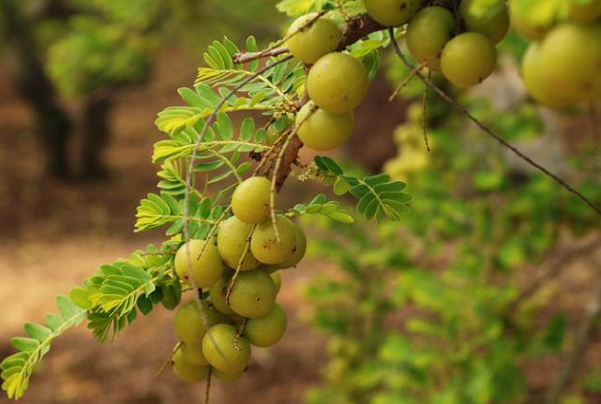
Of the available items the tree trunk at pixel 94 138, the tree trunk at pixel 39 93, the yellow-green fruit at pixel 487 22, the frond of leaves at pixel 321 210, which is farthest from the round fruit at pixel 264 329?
the tree trunk at pixel 94 138

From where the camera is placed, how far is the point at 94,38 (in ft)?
13.5

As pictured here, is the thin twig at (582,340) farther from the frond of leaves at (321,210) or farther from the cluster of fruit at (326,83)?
the cluster of fruit at (326,83)

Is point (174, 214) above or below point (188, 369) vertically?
above

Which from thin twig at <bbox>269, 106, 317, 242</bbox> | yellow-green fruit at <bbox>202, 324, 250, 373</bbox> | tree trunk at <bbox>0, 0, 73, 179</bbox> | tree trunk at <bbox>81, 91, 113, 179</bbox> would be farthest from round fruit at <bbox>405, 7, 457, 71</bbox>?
tree trunk at <bbox>81, 91, 113, 179</bbox>

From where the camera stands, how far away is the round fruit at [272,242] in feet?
2.08

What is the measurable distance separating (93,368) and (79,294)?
134 inches

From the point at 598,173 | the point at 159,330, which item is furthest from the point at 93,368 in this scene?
the point at 598,173

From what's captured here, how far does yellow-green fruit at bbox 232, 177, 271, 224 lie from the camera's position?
62cm

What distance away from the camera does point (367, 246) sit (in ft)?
9.13

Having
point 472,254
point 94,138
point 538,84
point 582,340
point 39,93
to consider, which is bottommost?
point 582,340

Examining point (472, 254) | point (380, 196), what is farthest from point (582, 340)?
point (380, 196)

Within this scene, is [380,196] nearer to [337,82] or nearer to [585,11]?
[337,82]

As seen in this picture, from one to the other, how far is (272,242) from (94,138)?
23.5ft

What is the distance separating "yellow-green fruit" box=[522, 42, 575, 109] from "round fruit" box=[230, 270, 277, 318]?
318mm
